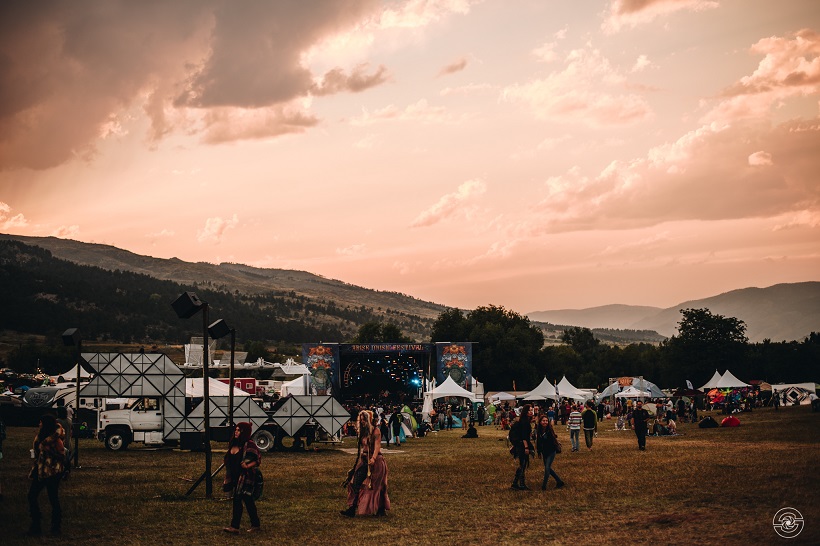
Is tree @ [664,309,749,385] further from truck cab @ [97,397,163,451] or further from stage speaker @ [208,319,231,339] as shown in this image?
stage speaker @ [208,319,231,339]

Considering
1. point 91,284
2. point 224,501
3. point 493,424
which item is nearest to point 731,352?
point 493,424

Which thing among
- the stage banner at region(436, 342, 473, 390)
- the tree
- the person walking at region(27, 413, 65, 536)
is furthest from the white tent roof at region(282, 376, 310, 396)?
the tree

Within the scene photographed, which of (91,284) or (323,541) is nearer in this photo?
(323,541)

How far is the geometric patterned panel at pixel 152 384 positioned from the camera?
3161 centimetres

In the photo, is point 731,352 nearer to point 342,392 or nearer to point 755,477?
point 342,392

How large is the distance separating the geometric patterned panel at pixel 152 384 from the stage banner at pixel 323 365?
110 feet

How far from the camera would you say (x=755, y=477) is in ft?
58.7

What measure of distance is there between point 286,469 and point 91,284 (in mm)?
188324

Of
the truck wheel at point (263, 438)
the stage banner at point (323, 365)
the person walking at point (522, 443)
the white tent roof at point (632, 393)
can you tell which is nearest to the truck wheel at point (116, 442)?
the truck wheel at point (263, 438)

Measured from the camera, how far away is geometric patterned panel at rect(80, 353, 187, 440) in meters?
31.6

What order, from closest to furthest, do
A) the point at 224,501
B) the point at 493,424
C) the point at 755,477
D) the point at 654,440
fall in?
the point at 224,501 → the point at 755,477 → the point at 654,440 → the point at 493,424

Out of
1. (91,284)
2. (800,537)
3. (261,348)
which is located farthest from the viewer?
(91,284)

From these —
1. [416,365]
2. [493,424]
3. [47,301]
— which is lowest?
[493,424]

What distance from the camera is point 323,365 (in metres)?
66.0
